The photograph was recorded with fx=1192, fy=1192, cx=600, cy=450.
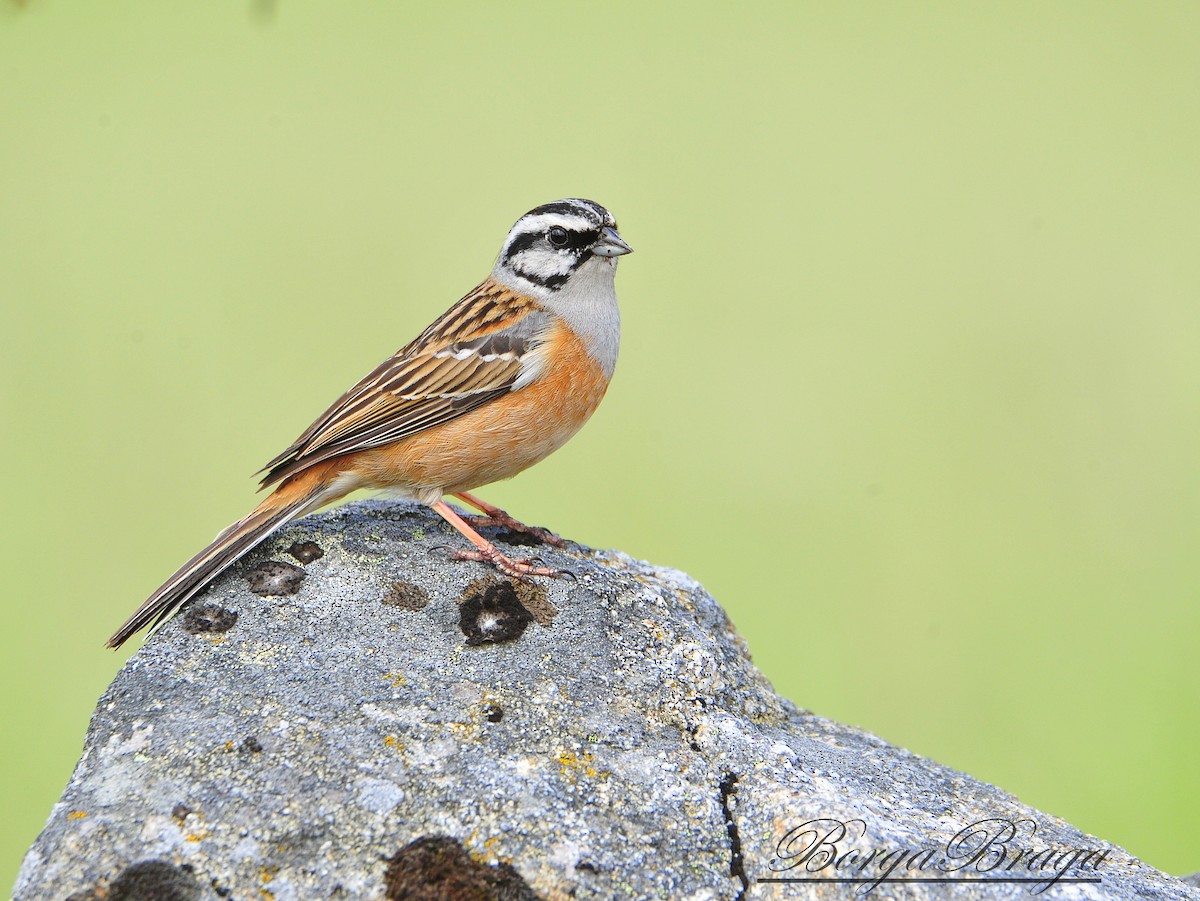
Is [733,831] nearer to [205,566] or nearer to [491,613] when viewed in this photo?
[491,613]

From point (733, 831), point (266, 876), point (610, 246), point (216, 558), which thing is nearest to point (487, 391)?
point (610, 246)

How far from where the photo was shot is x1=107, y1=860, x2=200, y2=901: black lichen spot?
2978mm

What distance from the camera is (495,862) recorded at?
310 cm

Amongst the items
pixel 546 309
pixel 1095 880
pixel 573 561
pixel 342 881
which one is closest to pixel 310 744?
pixel 342 881

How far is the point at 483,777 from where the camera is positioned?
131 inches

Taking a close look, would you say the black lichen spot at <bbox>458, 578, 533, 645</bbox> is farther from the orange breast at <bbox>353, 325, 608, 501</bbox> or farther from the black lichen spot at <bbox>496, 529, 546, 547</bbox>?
the orange breast at <bbox>353, 325, 608, 501</bbox>

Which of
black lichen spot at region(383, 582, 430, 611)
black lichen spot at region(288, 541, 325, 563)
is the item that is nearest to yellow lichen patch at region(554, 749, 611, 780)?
black lichen spot at region(383, 582, 430, 611)

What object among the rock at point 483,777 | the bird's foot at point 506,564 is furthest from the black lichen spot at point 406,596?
the bird's foot at point 506,564

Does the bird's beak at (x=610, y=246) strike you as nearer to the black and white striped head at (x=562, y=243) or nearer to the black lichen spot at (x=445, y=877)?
the black and white striped head at (x=562, y=243)

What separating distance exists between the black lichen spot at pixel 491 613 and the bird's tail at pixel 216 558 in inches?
35.2

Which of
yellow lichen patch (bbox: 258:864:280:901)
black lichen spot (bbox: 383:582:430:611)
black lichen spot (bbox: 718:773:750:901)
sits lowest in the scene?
yellow lichen patch (bbox: 258:864:280:901)

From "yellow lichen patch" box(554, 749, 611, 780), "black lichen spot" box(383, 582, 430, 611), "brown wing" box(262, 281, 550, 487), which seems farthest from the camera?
"brown wing" box(262, 281, 550, 487)

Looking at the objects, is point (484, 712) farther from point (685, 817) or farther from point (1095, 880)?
point (1095, 880)

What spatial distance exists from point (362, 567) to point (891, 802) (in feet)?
6.80
